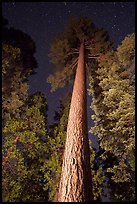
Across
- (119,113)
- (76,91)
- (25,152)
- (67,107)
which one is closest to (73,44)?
(67,107)

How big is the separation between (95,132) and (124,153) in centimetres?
217

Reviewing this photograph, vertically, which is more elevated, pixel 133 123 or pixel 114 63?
pixel 114 63

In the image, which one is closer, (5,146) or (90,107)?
(5,146)

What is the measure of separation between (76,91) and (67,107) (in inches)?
187

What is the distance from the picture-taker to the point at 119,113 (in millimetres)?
11477

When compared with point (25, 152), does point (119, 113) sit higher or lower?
higher

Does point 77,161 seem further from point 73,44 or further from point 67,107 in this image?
point 73,44

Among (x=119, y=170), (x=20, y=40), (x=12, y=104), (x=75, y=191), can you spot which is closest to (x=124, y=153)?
(x=119, y=170)

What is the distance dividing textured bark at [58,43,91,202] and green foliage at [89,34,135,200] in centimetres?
271

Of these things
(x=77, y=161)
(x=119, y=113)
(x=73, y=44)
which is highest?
(x=73, y=44)

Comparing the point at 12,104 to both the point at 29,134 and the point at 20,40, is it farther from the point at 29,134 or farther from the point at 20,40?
the point at 20,40

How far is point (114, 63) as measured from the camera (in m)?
12.8

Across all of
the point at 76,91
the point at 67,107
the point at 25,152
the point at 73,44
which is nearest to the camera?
the point at 76,91

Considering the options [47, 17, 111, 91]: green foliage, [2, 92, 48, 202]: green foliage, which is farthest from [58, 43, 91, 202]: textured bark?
[47, 17, 111, 91]: green foliage
